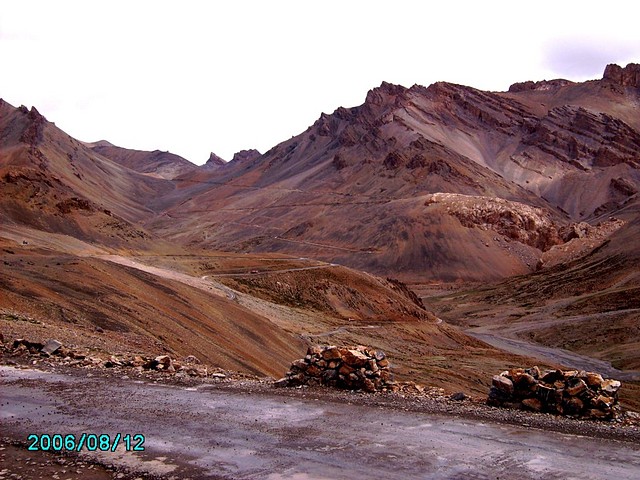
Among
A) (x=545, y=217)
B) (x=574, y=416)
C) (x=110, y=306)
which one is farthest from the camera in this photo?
(x=545, y=217)

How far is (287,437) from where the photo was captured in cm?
1209

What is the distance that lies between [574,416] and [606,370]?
1746 inches

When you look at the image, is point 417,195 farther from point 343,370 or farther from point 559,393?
point 559,393

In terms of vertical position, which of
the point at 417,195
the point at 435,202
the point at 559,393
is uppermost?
the point at 417,195

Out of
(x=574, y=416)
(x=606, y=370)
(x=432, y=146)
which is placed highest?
(x=432, y=146)

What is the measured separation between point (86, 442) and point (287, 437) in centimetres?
345

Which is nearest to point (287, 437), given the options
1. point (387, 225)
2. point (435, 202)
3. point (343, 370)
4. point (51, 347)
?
point (343, 370)

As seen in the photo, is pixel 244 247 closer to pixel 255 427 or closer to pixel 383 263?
pixel 383 263

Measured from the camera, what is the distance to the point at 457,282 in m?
119

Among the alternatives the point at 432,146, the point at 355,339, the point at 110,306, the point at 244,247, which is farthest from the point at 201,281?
the point at 432,146

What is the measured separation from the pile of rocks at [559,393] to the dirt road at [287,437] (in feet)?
7.08

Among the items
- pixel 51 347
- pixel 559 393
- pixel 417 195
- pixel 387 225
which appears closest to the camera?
pixel 559 393

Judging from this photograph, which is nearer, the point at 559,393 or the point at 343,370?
the point at 559,393

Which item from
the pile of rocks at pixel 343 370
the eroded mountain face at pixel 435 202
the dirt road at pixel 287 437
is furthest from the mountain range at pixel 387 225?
the dirt road at pixel 287 437
